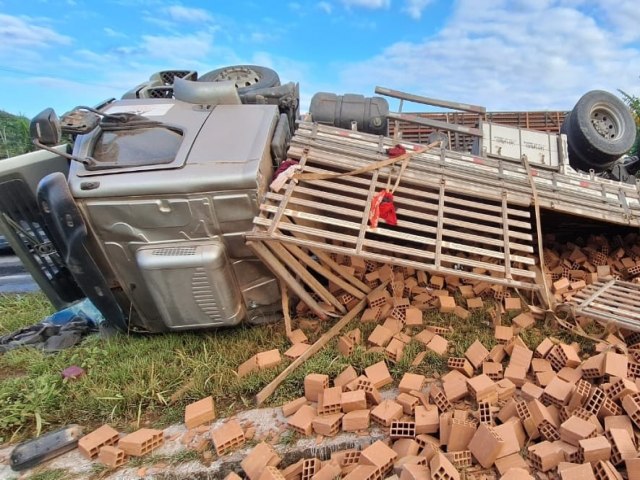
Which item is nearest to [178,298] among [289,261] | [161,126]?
[289,261]

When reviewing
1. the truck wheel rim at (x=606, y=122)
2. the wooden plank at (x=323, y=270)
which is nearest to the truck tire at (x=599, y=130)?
the truck wheel rim at (x=606, y=122)

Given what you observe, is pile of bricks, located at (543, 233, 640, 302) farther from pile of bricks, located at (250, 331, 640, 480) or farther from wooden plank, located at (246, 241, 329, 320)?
wooden plank, located at (246, 241, 329, 320)

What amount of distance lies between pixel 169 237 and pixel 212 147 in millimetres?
770

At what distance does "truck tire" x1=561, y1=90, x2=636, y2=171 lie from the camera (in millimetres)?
5016

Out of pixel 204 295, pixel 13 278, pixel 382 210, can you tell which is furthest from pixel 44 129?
pixel 13 278

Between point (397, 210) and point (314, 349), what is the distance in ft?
4.25

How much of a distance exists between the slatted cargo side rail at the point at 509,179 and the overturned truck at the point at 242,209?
2 centimetres

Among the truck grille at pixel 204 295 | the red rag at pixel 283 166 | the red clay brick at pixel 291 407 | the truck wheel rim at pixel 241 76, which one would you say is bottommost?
the red clay brick at pixel 291 407

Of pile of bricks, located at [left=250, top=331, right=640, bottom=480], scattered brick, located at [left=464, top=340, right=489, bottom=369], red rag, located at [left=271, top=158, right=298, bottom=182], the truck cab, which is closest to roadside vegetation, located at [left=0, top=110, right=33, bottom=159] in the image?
the truck cab

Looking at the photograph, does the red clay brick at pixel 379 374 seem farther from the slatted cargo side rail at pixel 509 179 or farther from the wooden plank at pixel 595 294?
the wooden plank at pixel 595 294

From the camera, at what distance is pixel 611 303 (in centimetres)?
373

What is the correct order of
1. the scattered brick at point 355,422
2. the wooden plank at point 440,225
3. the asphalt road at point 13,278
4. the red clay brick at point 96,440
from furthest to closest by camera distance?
the asphalt road at point 13,278 → the wooden plank at point 440,225 → the red clay brick at point 96,440 → the scattered brick at point 355,422

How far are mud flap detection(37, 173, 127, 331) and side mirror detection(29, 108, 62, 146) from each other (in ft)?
0.83

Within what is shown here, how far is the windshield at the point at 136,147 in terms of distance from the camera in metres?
3.40
